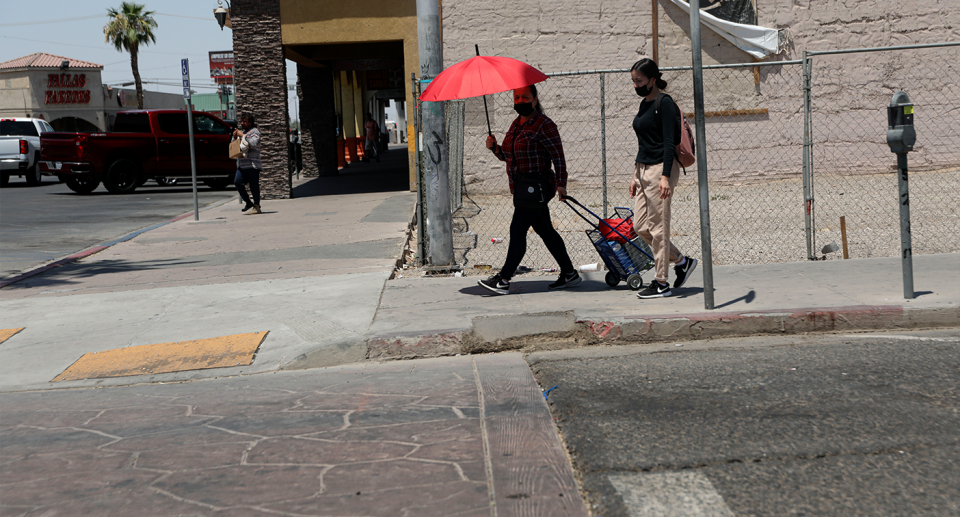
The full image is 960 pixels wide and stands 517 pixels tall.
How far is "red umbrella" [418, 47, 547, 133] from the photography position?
6242 mm

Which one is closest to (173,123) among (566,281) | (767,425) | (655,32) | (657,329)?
(655,32)

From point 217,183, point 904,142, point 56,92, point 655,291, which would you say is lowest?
point 655,291

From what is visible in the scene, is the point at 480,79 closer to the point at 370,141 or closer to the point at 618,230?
the point at 618,230

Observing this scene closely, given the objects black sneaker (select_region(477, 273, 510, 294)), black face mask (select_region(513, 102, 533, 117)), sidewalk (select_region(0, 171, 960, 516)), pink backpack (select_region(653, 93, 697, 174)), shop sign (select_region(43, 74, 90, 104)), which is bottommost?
sidewalk (select_region(0, 171, 960, 516))

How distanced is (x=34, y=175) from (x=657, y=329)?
27.0 m

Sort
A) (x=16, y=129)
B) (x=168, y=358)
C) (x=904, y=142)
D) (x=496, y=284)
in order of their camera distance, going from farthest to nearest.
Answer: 1. (x=16, y=129)
2. (x=496, y=284)
3. (x=168, y=358)
4. (x=904, y=142)

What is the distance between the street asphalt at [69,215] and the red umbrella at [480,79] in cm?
653

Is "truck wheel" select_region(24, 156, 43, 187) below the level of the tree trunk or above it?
below

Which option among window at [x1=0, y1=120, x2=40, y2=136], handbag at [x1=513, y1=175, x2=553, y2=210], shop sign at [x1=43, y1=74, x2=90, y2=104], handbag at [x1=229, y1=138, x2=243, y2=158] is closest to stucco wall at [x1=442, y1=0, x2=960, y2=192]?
handbag at [x1=229, y1=138, x2=243, y2=158]

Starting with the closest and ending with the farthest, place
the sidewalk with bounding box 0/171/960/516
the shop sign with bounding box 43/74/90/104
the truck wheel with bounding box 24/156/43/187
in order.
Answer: the sidewalk with bounding box 0/171/960/516, the truck wheel with bounding box 24/156/43/187, the shop sign with bounding box 43/74/90/104

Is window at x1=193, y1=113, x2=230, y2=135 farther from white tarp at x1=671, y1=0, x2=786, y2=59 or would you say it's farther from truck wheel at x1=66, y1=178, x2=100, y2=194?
white tarp at x1=671, y1=0, x2=786, y2=59

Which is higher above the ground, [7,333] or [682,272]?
[682,272]

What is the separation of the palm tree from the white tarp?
141ft

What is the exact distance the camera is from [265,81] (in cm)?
1864
